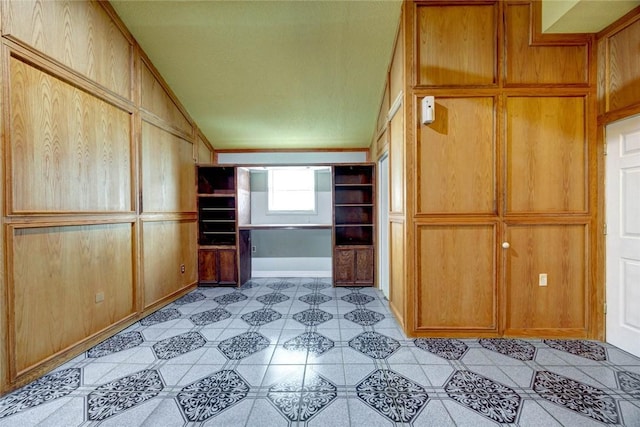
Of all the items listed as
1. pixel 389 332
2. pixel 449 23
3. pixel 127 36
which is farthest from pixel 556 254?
pixel 127 36

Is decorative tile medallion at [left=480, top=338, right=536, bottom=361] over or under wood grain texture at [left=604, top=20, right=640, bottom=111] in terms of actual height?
under

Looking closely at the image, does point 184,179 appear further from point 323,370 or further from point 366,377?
point 366,377

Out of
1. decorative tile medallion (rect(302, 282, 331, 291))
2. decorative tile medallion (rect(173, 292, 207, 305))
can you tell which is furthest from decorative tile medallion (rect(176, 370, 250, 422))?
decorative tile medallion (rect(302, 282, 331, 291))

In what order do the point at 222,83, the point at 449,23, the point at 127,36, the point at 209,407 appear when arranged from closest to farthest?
1. the point at 209,407
2. the point at 449,23
3. the point at 127,36
4. the point at 222,83

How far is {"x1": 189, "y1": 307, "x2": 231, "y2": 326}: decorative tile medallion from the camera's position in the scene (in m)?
3.12

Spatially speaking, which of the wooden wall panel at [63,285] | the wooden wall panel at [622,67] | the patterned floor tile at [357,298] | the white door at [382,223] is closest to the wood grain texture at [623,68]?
the wooden wall panel at [622,67]

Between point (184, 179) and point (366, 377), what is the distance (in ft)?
11.6

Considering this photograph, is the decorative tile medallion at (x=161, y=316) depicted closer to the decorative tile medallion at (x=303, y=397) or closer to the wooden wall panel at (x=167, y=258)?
the wooden wall panel at (x=167, y=258)

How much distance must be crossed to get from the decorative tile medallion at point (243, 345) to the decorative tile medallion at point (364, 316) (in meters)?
1.00

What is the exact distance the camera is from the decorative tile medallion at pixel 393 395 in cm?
168

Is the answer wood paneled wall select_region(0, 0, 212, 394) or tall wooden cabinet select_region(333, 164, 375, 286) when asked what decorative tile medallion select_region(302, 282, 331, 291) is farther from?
wood paneled wall select_region(0, 0, 212, 394)

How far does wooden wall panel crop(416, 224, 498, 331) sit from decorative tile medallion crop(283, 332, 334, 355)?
0.92 meters

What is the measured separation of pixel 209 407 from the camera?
1.74 m

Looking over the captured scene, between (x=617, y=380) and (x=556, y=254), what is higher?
(x=556, y=254)
